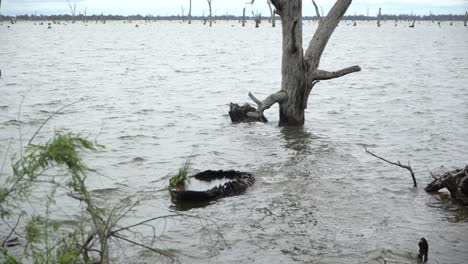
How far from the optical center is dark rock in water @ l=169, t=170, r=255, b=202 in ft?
21.3

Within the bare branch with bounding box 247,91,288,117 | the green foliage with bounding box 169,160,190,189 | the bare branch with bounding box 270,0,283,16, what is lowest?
the green foliage with bounding box 169,160,190,189

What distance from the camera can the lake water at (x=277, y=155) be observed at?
17.4 feet

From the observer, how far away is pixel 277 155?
9.08m

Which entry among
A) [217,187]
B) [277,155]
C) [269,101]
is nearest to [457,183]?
[217,187]

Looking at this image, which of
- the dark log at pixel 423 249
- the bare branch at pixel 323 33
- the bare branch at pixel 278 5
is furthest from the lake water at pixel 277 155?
the bare branch at pixel 278 5

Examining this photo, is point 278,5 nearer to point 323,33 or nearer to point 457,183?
point 323,33

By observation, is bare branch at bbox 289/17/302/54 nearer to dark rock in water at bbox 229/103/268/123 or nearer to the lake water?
the lake water

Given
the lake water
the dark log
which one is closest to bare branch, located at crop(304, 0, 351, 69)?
the lake water

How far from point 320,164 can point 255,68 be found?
58.2ft

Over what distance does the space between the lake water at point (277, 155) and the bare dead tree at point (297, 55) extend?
93 cm

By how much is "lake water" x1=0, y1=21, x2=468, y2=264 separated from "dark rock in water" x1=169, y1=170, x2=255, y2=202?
15 cm

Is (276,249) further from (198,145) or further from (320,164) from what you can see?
(198,145)

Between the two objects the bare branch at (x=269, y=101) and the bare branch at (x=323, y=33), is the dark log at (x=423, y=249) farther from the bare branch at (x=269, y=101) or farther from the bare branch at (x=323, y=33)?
the bare branch at (x=323, y=33)

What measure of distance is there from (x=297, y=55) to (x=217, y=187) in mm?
4378
